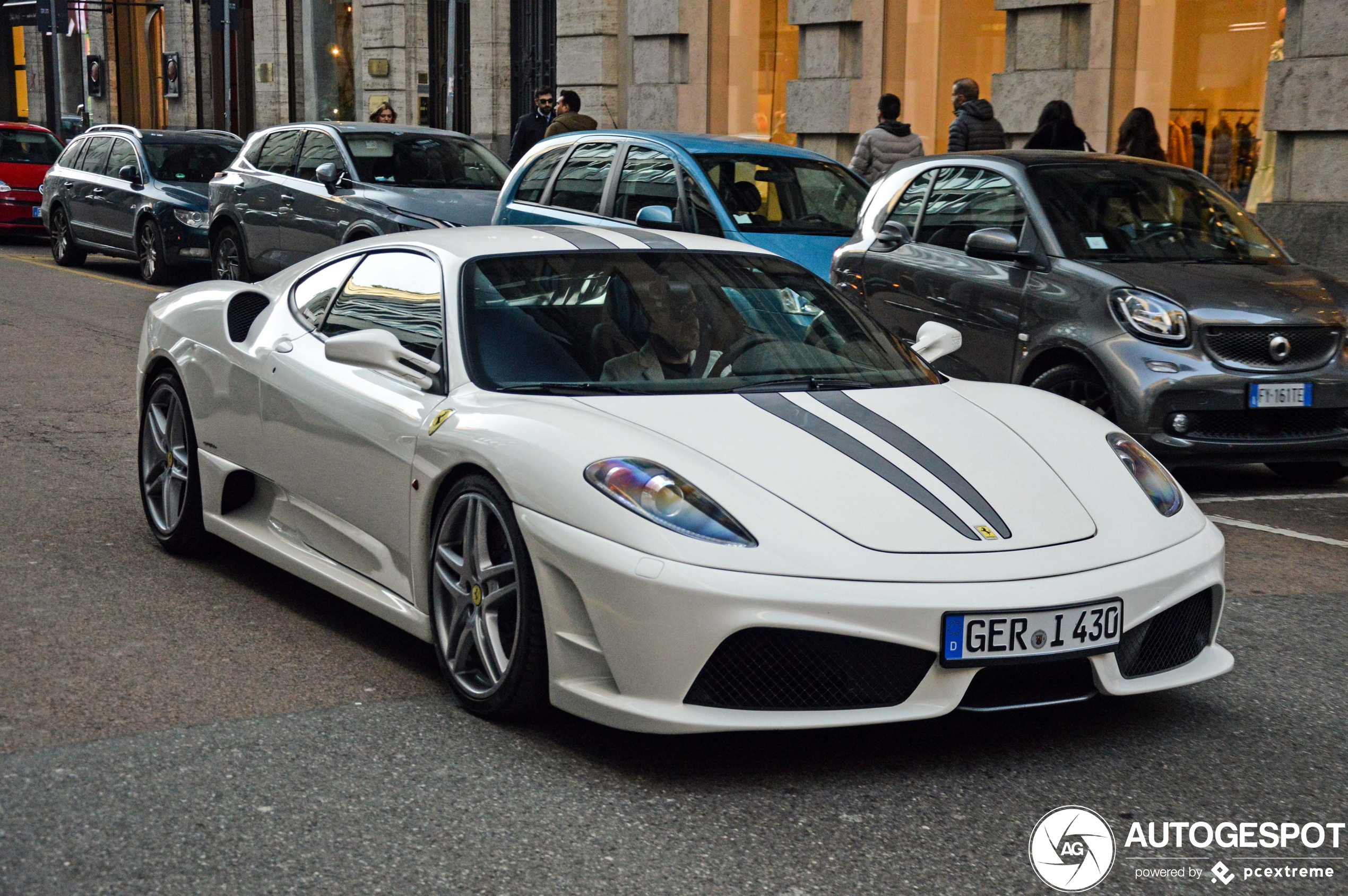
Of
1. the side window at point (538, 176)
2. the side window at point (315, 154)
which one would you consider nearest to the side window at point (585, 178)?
the side window at point (538, 176)

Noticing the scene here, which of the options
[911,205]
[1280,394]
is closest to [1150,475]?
[1280,394]

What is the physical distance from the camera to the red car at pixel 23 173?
76.9 feet

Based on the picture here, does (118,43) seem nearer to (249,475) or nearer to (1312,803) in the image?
(249,475)

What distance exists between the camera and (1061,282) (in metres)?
8.25

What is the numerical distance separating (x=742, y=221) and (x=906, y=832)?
741 cm

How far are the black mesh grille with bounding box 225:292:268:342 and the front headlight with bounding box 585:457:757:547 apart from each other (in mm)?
2203

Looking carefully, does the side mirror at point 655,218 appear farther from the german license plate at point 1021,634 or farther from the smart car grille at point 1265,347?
the german license plate at point 1021,634

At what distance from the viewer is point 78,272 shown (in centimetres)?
1938

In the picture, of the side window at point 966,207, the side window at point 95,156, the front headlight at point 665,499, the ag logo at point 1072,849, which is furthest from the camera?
the side window at point 95,156

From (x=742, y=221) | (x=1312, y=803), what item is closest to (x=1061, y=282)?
(x=742, y=221)

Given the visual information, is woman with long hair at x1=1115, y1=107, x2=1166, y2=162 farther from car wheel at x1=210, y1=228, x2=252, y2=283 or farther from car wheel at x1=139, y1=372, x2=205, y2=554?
car wheel at x1=139, y1=372, x2=205, y2=554

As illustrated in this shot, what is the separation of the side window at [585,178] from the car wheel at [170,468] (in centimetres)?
524

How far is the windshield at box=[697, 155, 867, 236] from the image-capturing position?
35.7ft

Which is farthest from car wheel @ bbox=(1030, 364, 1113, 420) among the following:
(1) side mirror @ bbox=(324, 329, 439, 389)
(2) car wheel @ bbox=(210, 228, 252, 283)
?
(2) car wheel @ bbox=(210, 228, 252, 283)
